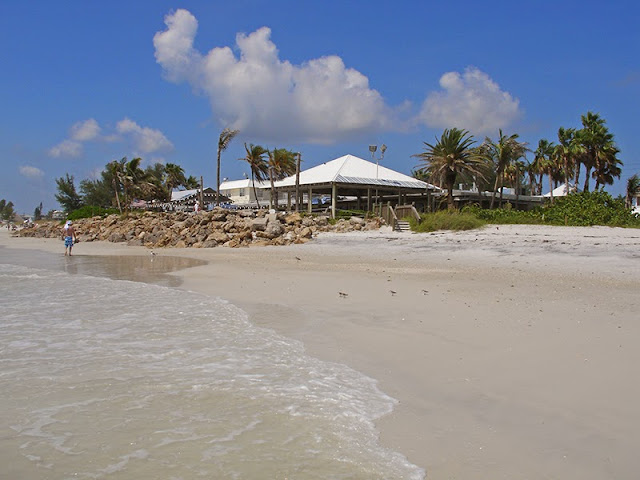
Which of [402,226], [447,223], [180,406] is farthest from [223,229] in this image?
[180,406]

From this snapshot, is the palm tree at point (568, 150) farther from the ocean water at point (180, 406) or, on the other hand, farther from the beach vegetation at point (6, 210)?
the beach vegetation at point (6, 210)

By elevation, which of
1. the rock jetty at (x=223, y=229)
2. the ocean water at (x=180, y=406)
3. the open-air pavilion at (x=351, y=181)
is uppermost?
the open-air pavilion at (x=351, y=181)

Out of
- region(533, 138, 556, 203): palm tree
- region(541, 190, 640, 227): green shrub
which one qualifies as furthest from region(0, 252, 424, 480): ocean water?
region(533, 138, 556, 203): palm tree

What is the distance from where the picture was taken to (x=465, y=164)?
2941cm

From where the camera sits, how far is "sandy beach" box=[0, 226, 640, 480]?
326 centimetres

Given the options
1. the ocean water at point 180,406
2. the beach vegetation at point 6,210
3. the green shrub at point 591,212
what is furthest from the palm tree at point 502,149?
the beach vegetation at point 6,210

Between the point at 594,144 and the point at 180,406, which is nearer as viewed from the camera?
the point at 180,406

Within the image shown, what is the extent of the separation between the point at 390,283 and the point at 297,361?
17.8 ft

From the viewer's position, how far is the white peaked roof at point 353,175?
32.8 metres

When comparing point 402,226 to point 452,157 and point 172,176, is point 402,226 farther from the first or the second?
point 172,176

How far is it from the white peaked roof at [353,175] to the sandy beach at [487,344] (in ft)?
63.3

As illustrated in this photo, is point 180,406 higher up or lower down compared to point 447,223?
lower down

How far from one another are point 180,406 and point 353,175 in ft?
99.6

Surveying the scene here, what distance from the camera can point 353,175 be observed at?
3366 centimetres
